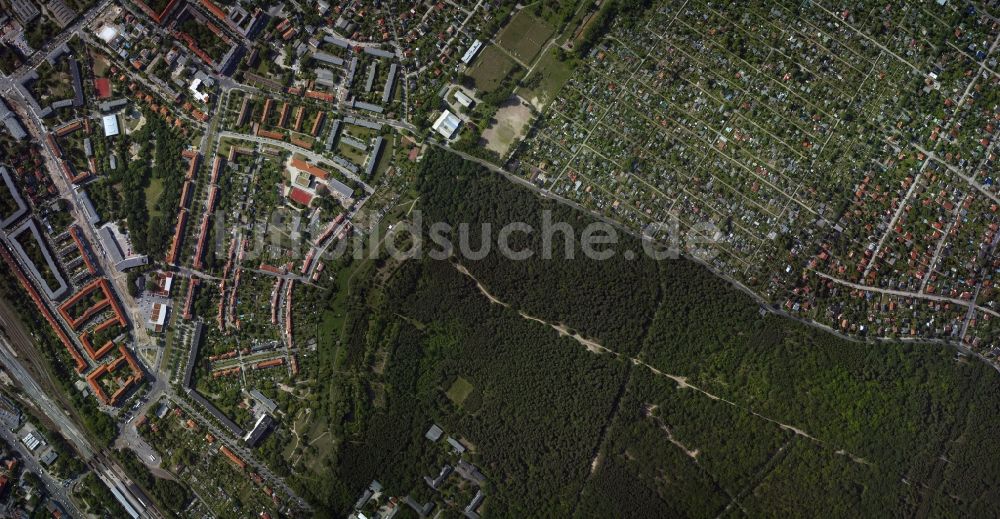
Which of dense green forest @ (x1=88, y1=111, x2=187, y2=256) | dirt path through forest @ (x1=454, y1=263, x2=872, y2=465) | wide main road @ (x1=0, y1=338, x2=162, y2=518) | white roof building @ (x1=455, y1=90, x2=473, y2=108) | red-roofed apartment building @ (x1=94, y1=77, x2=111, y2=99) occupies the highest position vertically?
white roof building @ (x1=455, y1=90, x2=473, y2=108)

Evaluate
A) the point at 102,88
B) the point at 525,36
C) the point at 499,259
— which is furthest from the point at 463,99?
the point at 102,88

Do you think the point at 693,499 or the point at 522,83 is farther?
the point at 522,83

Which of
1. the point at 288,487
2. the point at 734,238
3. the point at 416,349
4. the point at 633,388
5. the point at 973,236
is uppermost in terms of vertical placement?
the point at 973,236

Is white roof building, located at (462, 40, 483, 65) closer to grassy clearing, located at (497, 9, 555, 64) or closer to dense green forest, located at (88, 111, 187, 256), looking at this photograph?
grassy clearing, located at (497, 9, 555, 64)

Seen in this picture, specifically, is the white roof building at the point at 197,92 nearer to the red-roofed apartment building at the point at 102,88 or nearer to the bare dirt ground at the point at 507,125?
the red-roofed apartment building at the point at 102,88

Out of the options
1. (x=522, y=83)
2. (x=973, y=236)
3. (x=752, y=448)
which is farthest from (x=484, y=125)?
(x=973, y=236)

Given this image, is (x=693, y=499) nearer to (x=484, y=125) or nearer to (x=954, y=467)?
(x=954, y=467)

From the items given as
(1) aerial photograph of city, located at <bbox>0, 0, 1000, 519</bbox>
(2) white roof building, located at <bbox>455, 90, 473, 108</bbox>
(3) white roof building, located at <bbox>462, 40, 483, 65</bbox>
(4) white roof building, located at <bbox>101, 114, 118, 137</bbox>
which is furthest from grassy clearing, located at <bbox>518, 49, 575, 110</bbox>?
(4) white roof building, located at <bbox>101, 114, 118, 137</bbox>
